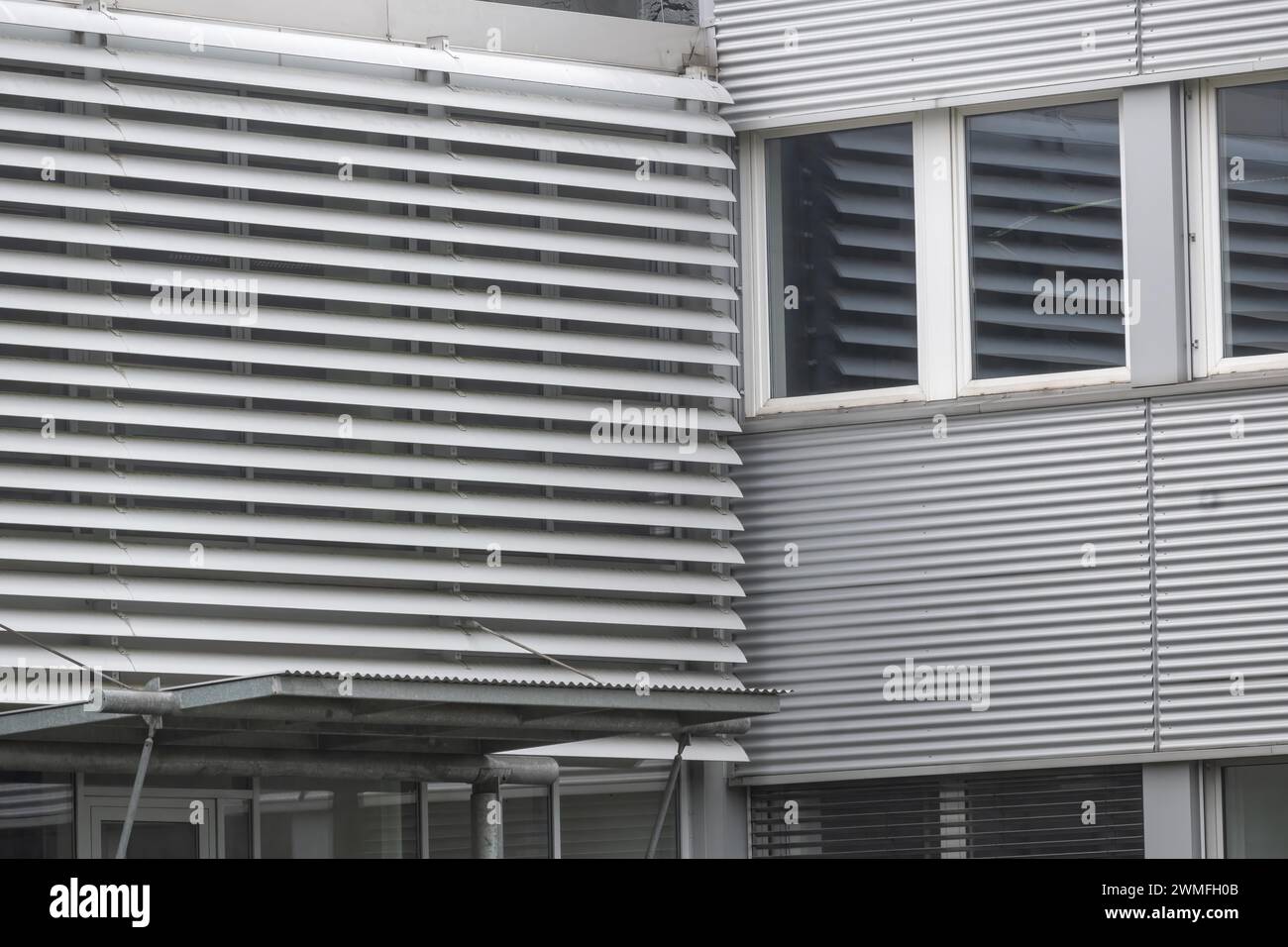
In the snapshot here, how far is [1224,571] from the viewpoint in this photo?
46.8ft

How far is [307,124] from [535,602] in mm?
3247

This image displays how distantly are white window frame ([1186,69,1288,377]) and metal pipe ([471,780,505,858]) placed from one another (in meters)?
5.12

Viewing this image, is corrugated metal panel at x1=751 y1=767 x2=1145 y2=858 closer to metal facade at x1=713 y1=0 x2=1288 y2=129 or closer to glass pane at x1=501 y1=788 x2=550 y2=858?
glass pane at x1=501 y1=788 x2=550 y2=858

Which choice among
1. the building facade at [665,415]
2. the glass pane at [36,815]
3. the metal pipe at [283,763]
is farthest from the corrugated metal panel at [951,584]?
the glass pane at [36,815]

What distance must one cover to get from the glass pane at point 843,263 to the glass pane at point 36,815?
5.37m

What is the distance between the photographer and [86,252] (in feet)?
44.7

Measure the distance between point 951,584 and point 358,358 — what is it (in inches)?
159

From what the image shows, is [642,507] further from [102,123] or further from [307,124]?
[102,123]

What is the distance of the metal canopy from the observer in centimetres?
1149

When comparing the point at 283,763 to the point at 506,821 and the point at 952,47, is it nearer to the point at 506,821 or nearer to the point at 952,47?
the point at 506,821

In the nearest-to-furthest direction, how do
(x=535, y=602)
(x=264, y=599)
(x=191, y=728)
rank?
(x=191, y=728) → (x=264, y=599) → (x=535, y=602)

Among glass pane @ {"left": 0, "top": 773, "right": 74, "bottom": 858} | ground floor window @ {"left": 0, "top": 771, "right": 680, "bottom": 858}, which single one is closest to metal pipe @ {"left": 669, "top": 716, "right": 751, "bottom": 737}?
ground floor window @ {"left": 0, "top": 771, "right": 680, "bottom": 858}

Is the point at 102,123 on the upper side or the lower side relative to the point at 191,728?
upper
